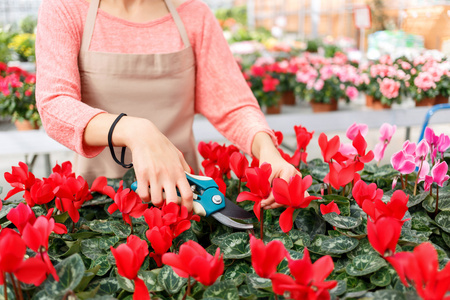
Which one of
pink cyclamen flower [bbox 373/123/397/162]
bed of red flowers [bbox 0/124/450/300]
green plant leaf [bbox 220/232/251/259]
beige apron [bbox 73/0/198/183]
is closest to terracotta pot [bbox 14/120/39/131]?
beige apron [bbox 73/0/198/183]

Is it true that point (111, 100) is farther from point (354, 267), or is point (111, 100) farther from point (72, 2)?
point (354, 267)

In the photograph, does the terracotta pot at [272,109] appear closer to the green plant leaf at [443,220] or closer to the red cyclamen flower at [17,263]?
the green plant leaf at [443,220]

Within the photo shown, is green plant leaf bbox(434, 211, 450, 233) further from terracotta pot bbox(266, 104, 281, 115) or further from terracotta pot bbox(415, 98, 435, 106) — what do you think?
terracotta pot bbox(266, 104, 281, 115)

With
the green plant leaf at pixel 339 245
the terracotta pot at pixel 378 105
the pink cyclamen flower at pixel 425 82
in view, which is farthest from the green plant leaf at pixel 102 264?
the terracotta pot at pixel 378 105

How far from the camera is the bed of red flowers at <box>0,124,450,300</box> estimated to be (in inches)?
21.8

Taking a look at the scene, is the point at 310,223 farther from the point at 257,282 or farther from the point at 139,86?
the point at 139,86

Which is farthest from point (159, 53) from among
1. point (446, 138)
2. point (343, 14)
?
point (343, 14)

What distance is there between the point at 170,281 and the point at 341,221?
1.08ft

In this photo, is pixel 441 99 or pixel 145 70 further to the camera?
pixel 441 99

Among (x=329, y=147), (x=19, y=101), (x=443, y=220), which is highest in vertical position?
(x=329, y=147)

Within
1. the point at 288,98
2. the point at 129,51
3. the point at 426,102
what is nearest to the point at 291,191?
the point at 129,51

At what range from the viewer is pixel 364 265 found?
690 mm

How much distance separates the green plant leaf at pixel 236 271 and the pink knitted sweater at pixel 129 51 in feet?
1.44

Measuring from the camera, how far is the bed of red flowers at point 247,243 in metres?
0.55
